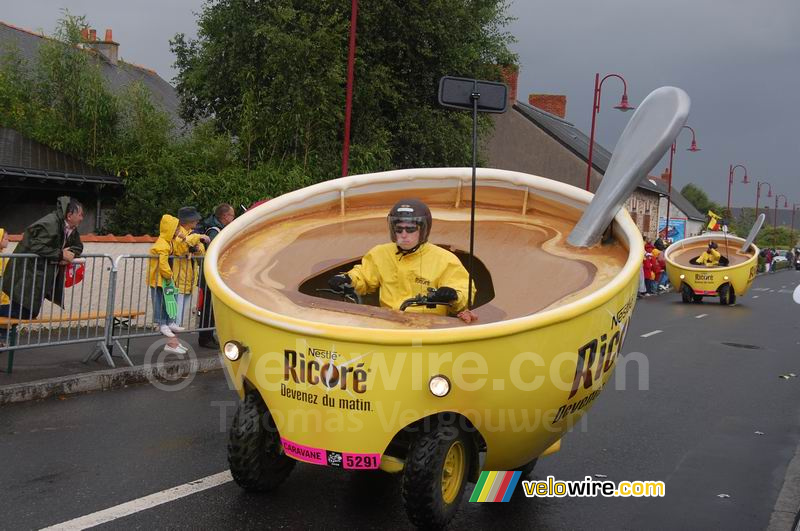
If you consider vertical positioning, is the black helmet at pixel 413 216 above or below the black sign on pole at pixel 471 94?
below

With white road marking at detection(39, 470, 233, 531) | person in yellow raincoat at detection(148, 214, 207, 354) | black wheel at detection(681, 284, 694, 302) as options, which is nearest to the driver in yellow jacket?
white road marking at detection(39, 470, 233, 531)

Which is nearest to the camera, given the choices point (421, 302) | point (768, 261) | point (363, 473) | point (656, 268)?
point (421, 302)

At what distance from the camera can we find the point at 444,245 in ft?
19.7

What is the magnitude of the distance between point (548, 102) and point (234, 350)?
55687 mm

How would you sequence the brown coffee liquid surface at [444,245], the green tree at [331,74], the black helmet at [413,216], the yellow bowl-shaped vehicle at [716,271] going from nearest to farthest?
the brown coffee liquid surface at [444,245], the black helmet at [413,216], the green tree at [331,74], the yellow bowl-shaped vehicle at [716,271]

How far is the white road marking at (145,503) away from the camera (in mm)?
4305

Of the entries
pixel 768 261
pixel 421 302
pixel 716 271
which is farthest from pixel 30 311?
pixel 768 261

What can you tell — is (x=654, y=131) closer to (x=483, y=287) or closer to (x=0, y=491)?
(x=483, y=287)

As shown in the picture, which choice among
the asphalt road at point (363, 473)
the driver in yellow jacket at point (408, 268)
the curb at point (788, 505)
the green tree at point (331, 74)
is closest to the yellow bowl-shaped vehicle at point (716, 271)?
the green tree at point (331, 74)

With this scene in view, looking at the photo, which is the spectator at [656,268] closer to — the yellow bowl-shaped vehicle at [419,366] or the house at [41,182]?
the house at [41,182]

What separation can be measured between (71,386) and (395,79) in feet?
59.7

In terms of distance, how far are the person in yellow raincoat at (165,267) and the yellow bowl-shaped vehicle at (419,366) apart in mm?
3911

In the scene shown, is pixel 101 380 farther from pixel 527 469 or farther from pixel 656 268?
pixel 656 268

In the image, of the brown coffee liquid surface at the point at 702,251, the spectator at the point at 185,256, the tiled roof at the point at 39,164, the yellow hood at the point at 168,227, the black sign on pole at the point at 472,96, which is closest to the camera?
the black sign on pole at the point at 472,96
